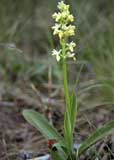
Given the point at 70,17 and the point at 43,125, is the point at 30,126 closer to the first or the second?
the point at 43,125

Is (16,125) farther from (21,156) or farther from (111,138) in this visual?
(111,138)

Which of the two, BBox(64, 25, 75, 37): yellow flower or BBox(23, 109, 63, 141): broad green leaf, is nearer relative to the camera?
BBox(64, 25, 75, 37): yellow flower

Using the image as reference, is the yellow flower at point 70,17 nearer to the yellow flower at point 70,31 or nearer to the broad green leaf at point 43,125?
the yellow flower at point 70,31

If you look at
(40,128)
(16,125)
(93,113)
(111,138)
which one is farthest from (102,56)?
(40,128)

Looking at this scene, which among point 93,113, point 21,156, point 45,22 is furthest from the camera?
point 45,22

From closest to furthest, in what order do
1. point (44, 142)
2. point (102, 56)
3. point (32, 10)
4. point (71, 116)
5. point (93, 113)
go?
point (71, 116)
point (44, 142)
point (93, 113)
point (102, 56)
point (32, 10)

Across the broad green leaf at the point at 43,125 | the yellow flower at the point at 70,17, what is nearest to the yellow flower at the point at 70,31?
the yellow flower at the point at 70,17

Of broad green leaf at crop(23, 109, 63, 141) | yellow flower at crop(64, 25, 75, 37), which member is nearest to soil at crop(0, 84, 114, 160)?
broad green leaf at crop(23, 109, 63, 141)

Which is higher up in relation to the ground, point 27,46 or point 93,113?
point 27,46

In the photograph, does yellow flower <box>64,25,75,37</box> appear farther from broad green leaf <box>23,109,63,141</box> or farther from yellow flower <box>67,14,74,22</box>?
broad green leaf <box>23,109,63,141</box>

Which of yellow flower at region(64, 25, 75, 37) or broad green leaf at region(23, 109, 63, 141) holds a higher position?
yellow flower at region(64, 25, 75, 37)
